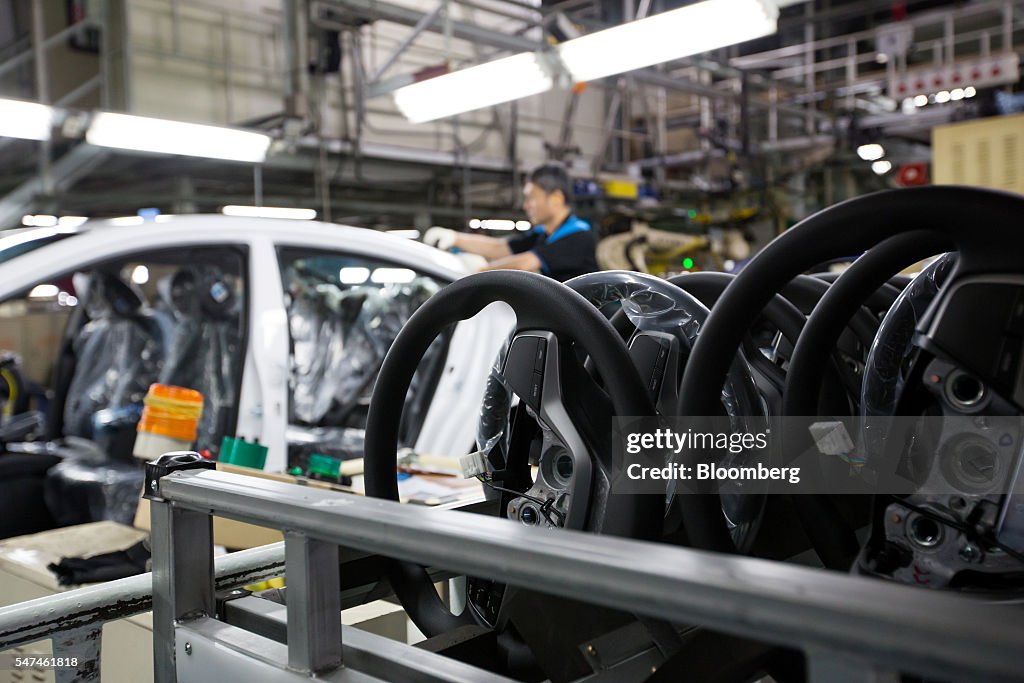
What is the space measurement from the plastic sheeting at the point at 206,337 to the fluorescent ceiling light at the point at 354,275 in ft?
1.70

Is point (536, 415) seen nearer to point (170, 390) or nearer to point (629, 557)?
point (629, 557)

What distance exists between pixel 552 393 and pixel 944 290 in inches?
16.6

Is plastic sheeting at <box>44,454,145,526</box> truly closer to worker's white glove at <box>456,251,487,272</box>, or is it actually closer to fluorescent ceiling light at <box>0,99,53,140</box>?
worker's white glove at <box>456,251,487,272</box>

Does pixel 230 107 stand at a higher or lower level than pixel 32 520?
higher

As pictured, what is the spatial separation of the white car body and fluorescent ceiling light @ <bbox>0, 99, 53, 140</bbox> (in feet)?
9.58

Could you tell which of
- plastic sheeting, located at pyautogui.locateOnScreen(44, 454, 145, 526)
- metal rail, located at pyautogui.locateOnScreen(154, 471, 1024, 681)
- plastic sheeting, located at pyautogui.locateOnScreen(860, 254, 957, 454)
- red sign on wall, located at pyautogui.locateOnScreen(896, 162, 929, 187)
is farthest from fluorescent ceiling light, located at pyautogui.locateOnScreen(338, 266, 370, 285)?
red sign on wall, located at pyautogui.locateOnScreen(896, 162, 929, 187)

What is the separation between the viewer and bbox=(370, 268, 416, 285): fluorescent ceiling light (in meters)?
3.73

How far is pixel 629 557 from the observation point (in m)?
0.63

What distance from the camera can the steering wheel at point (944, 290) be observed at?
715mm

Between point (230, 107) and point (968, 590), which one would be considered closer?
point (968, 590)

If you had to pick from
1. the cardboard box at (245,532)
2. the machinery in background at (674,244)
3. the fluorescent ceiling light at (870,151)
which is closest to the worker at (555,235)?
the cardboard box at (245,532)

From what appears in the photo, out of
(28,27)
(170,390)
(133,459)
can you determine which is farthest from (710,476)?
(28,27)

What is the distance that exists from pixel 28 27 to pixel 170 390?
26.8ft

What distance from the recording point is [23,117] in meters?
5.41
